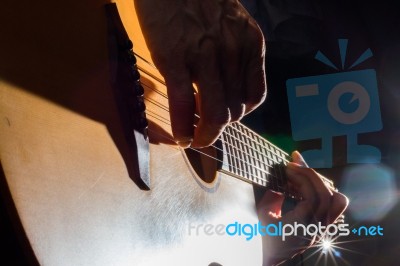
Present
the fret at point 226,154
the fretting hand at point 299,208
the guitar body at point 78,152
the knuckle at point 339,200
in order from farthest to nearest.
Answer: the knuckle at point 339,200
the fretting hand at point 299,208
the fret at point 226,154
the guitar body at point 78,152

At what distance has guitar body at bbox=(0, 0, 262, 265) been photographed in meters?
0.36

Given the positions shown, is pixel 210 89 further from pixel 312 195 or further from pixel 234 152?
pixel 312 195

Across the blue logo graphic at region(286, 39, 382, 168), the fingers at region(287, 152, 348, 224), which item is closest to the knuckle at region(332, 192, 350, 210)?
the fingers at region(287, 152, 348, 224)

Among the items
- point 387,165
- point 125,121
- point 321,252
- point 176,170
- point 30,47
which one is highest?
point 30,47

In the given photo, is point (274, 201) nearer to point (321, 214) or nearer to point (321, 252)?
point (321, 214)

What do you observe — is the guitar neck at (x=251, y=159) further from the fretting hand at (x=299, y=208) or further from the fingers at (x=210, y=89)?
the fingers at (x=210, y=89)

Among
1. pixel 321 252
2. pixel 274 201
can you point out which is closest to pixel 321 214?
pixel 274 201

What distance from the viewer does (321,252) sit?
1.47m

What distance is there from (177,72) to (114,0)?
0.13 metres

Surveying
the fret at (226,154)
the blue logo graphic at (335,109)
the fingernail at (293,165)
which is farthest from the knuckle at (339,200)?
the fret at (226,154)

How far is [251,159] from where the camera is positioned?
0.87 metres

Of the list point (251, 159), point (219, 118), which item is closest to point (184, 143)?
point (219, 118)

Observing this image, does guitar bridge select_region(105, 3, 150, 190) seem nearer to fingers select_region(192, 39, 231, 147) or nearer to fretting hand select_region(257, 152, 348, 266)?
fingers select_region(192, 39, 231, 147)

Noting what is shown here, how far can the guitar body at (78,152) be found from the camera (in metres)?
0.36
